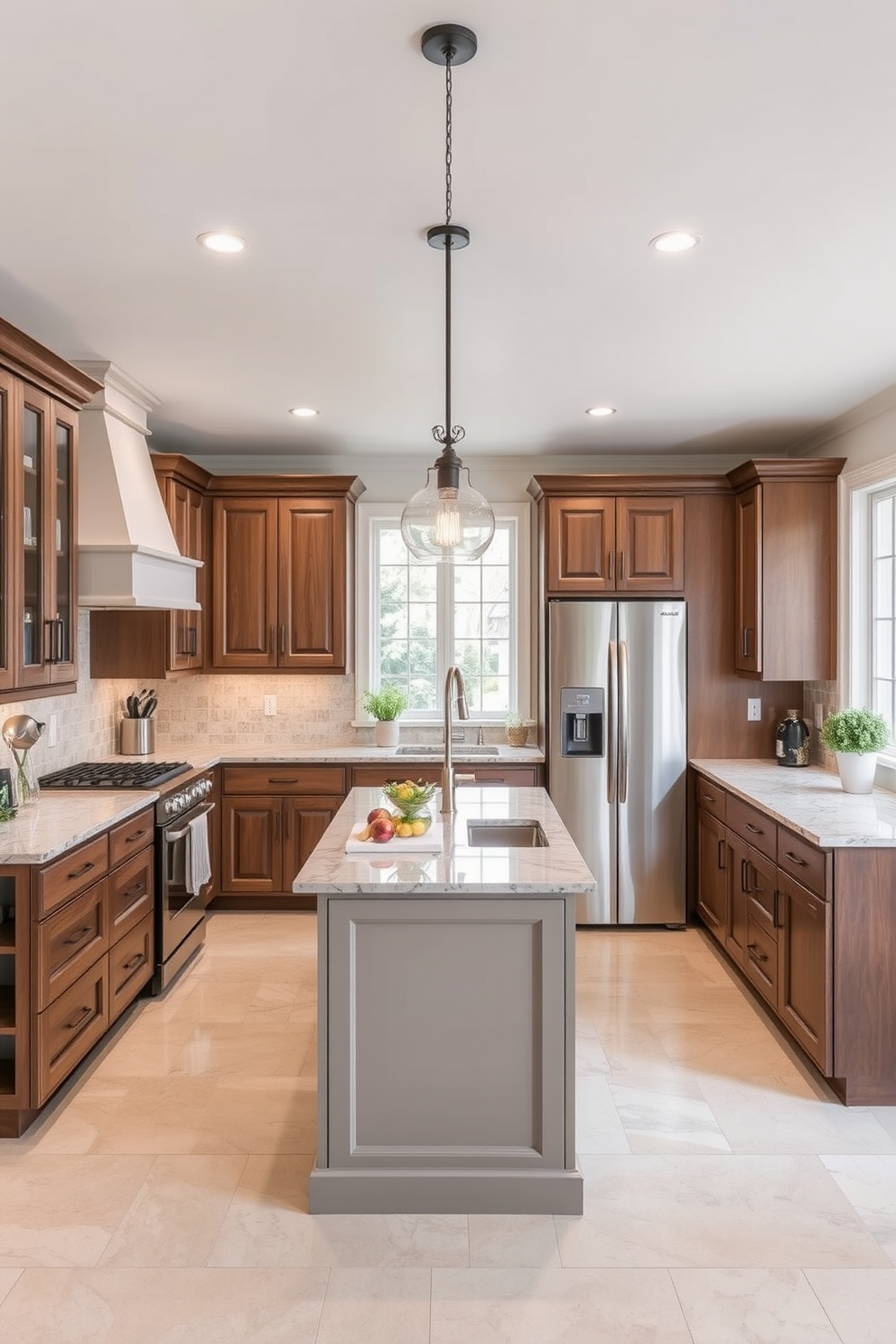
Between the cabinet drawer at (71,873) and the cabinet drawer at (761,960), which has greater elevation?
the cabinet drawer at (71,873)

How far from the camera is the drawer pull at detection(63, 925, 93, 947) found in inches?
121

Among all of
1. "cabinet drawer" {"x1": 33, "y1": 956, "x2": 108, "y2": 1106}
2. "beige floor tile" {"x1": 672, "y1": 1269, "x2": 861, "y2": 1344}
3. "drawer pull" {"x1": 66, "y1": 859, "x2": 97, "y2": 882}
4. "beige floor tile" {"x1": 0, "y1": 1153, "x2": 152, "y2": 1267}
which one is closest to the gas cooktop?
"drawer pull" {"x1": 66, "y1": 859, "x2": 97, "y2": 882}

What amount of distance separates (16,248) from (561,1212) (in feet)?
10.3

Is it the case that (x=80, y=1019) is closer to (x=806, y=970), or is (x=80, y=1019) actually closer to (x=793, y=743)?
(x=806, y=970)

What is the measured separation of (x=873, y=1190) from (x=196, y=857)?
2926mm

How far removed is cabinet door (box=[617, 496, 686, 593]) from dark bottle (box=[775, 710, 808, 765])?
929 mm

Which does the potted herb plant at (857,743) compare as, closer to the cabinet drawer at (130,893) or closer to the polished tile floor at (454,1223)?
the polished tile floor at (454,1223)

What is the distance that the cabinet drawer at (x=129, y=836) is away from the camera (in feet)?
11.4

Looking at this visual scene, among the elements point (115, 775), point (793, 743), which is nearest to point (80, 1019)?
point (115, 775)

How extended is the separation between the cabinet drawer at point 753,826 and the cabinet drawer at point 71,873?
8.41 ft

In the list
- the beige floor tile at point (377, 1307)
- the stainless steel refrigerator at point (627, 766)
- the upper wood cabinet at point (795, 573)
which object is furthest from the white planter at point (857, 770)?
the beige floor tile at point (377, 1307)

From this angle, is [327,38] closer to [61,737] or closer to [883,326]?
[883,326]

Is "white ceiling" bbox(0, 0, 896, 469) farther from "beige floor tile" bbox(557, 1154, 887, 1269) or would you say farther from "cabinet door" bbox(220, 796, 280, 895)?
"beige floor tile" bbox(557, 1154, 887, 1269)

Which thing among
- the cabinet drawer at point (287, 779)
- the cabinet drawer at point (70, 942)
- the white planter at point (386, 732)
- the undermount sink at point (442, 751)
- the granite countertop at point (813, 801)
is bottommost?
the cabinet drawer at point (70, 942)
